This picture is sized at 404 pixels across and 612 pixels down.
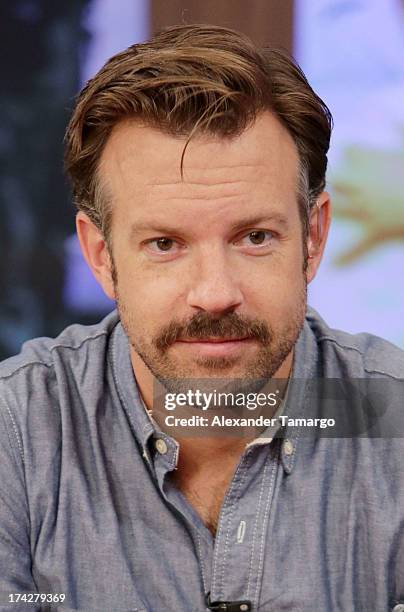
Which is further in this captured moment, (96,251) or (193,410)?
(96,251)

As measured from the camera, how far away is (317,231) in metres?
1.70

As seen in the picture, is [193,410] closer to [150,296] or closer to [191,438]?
[191,438]

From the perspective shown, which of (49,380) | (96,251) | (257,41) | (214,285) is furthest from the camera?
(257,41)

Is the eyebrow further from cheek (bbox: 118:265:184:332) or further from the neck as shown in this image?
the neck

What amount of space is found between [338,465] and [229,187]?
0.50m

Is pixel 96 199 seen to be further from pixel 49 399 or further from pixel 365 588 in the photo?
pixel 365 588

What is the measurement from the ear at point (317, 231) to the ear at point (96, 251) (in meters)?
0.36

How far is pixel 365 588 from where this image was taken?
56.8 inches

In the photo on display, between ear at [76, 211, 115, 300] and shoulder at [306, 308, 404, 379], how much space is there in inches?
15.5

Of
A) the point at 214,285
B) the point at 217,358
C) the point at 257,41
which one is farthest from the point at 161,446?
the point at 257,41

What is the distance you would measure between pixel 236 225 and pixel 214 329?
0.17 metres

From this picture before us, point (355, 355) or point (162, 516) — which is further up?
point (355, 355)

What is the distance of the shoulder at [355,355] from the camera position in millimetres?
1643

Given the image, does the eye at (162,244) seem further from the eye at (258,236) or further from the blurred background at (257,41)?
the blurred background at (257,41)
